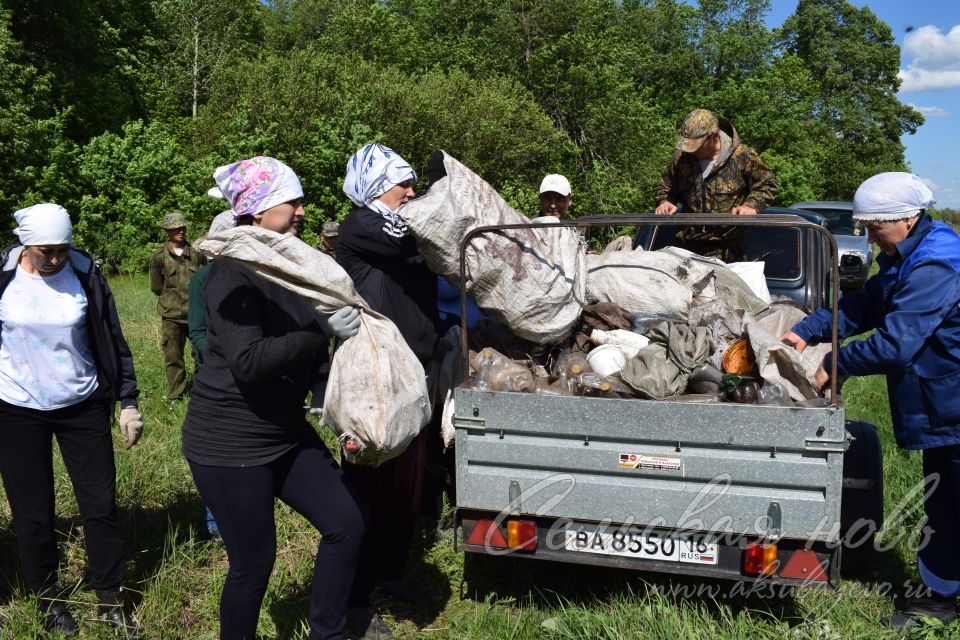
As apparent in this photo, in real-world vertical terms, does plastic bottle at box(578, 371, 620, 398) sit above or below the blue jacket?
below

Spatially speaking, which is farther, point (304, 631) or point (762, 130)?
point (762, 130)

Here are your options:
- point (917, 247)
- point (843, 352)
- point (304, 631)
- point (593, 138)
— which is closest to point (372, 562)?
point (304, 631)

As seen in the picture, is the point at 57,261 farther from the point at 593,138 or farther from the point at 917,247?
the point at 593,138

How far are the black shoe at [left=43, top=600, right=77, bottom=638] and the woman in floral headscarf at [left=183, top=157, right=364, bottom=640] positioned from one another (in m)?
1.20

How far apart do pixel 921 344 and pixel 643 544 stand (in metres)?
1.30

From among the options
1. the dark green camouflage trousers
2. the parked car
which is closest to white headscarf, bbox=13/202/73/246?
the dark green camouflage trousers

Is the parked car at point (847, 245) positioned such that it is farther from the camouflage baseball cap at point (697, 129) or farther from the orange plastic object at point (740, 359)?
the orange plastic object at point (740, 359)

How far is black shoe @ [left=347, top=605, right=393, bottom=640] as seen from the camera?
3654 millimetres

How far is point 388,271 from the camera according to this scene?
142 inches

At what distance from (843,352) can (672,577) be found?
1372mm

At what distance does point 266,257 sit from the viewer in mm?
2787

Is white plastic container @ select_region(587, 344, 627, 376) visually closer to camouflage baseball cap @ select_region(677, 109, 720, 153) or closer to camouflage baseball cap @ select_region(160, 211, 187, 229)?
camouflage baseball cap @ select_region(677, 109, 720, 153)

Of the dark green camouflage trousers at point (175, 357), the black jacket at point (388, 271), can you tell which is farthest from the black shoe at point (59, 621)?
the dark green camouflage trousers at point (175, 357)

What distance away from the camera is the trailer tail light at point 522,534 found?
352 centimetres
